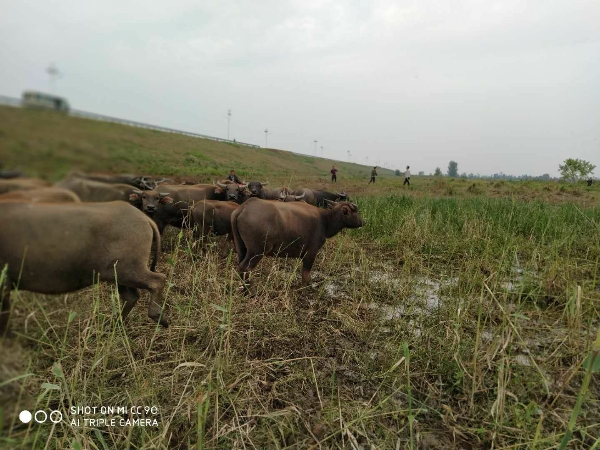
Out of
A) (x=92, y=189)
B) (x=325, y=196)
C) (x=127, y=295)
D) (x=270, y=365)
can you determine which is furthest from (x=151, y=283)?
(x=325, y=196)

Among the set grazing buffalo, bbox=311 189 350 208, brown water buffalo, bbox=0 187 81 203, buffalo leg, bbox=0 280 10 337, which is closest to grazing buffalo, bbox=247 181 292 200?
grazing buffalo, bbox=311 189 350 208

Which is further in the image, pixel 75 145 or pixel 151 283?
pixel 151 283

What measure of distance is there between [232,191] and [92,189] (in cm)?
661

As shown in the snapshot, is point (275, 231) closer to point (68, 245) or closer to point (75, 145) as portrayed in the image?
point (68, 245)

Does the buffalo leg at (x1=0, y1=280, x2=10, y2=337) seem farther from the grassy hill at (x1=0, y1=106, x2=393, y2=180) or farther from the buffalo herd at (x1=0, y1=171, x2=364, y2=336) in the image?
the grassy hill at (x1=0, y1=106, x2=393, y2=180)

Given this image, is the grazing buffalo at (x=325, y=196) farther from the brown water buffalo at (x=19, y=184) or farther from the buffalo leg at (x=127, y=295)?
the brown water buffalo at (x=19, y=184)

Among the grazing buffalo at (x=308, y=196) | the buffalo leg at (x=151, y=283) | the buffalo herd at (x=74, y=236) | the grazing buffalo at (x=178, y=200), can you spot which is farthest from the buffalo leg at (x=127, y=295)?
the grazing buffalo at (x=308, y=196)

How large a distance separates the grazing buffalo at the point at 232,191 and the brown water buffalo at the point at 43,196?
6.54m

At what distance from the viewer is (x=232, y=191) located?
739 cm

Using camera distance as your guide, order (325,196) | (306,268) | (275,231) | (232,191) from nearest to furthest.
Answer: (275,231), (306,268), (232,191), (325,196)

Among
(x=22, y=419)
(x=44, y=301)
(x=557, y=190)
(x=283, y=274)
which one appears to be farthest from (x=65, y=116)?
(x=557, y=190)

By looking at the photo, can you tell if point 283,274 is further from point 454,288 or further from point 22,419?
point 22,419

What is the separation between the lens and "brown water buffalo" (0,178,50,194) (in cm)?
70

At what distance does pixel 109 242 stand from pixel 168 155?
1.94 feet
